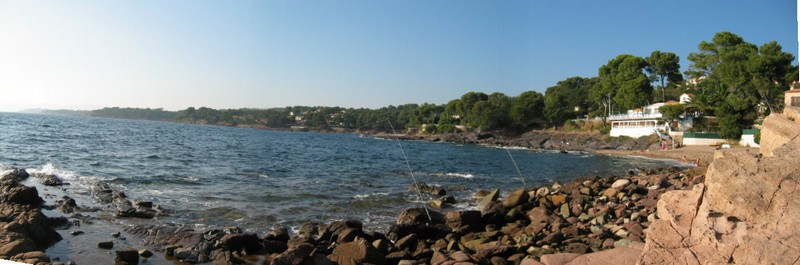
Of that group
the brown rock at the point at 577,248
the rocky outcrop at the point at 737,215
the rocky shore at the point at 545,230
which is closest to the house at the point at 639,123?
the rocky shore at the point at 545,230

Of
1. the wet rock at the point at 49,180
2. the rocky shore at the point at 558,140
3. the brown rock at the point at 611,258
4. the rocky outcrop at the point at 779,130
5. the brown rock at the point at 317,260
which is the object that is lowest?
the rocky shore at the point at 558,140

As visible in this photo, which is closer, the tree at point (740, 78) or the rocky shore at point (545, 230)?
the rocky shore at point (545, 230)

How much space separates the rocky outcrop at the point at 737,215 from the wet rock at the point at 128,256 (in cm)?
784

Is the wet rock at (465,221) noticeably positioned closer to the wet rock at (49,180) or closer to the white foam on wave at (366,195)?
the white foam on wave at (366,195)

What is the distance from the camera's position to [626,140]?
191 ft

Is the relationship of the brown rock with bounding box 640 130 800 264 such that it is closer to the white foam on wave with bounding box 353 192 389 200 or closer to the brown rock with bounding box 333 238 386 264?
the brown rock with bounding box 333 238 386 264

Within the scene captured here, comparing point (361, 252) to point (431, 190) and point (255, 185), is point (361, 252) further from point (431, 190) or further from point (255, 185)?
point (255, 185)

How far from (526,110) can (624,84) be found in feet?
71.7

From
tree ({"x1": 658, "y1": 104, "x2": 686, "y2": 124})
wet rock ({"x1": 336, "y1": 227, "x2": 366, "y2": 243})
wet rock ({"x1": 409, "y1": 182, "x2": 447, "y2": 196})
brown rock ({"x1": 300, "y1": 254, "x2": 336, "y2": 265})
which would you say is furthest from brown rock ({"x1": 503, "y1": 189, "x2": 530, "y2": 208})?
tree ({"x1": 658, "y1": 104, "x2": 686, "y2": 124})

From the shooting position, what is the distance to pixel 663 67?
219ft

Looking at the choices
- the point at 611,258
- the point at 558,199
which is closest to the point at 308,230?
the point at 611,258

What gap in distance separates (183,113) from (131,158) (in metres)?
186

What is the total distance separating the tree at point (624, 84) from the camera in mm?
62219

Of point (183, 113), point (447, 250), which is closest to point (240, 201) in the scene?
point (447, 250)
